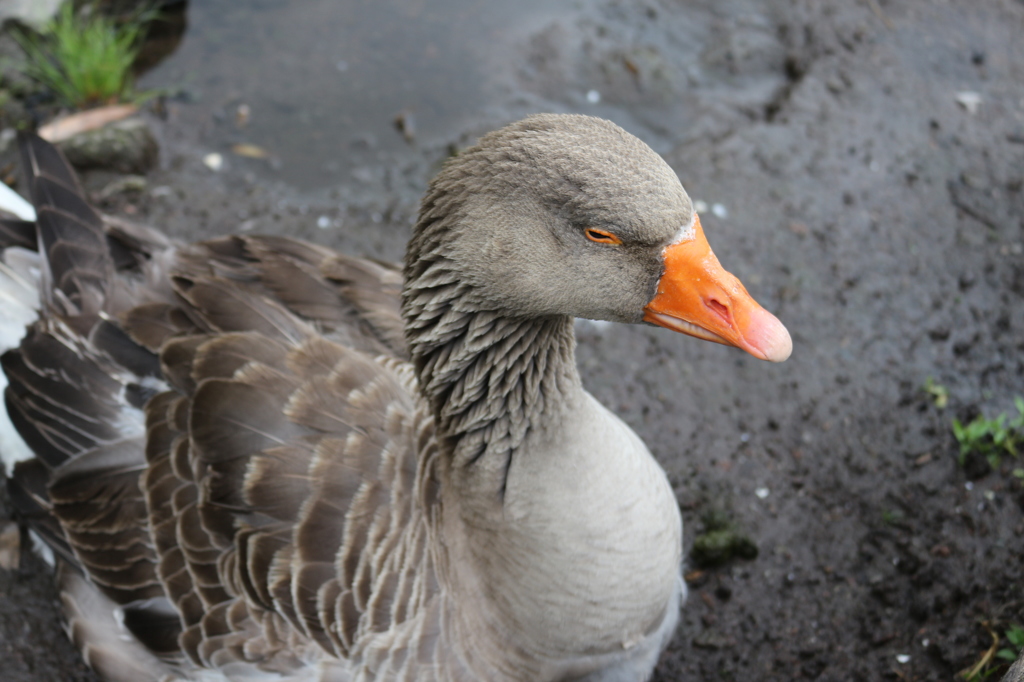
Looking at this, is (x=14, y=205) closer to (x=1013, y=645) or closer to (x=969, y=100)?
(x=1013, y=645)

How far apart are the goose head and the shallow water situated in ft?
11.2

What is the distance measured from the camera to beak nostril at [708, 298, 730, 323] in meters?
2.17

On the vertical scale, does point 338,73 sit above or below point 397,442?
above

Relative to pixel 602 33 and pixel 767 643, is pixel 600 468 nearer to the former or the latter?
pixel 767 643

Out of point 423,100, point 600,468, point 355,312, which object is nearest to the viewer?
point 600,468

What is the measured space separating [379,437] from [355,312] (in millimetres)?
705

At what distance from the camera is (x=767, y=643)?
11.5 ft

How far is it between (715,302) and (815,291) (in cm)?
283

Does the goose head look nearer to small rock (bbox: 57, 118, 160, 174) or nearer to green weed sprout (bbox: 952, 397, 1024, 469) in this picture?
green weed sprout (bbox: 952, 397, 1024, 469)

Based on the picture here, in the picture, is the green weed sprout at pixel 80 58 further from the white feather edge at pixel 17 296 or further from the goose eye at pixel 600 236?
the goose eye at pixel 600 236

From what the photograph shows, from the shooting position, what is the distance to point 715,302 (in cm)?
218

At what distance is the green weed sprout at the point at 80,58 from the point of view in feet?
17.7

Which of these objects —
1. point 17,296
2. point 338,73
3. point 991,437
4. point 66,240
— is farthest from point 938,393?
point 338,73

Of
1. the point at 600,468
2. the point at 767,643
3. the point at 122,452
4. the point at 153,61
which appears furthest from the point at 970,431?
the point at 153,61
